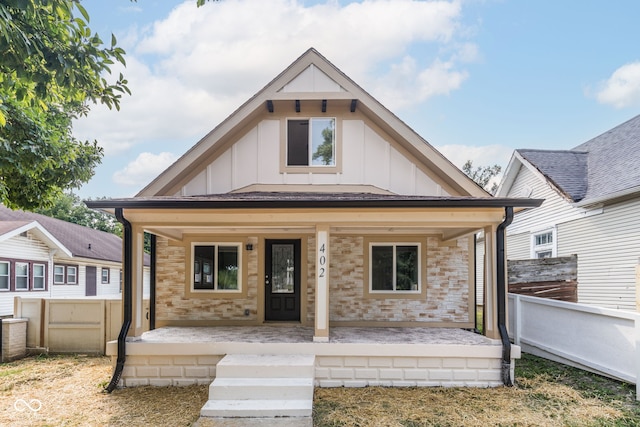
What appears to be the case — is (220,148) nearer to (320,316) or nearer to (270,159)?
(270,159)

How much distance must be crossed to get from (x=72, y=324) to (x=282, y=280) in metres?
Answer: 4.53

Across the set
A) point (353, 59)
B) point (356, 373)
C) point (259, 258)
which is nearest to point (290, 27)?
point (353, 59)

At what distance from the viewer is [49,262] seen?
15906 millimetres

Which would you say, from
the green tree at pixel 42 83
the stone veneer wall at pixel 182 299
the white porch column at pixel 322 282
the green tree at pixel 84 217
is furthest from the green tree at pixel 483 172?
the green tree at pixel 84 217

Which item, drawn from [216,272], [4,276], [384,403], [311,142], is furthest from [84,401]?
[4,276]

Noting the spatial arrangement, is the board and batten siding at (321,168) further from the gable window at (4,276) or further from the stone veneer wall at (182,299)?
the gable window at (4,276)

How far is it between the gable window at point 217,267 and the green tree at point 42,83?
118 inches

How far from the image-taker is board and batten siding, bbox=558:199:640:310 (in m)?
10.3

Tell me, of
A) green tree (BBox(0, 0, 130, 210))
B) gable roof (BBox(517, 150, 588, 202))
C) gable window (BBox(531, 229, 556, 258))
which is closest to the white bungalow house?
green tree (BBox(0, 0, 130, 210))

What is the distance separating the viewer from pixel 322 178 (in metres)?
8.86

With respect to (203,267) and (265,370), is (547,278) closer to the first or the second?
(265,370)

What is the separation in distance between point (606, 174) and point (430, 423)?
34.5ft

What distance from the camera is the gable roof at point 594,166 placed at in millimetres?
10945

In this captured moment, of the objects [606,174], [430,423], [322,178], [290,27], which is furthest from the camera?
[606,174]
